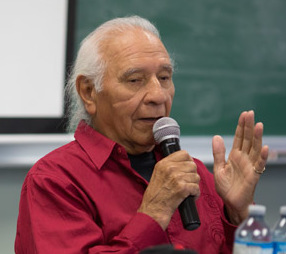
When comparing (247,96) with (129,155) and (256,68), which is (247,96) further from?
(129,155)

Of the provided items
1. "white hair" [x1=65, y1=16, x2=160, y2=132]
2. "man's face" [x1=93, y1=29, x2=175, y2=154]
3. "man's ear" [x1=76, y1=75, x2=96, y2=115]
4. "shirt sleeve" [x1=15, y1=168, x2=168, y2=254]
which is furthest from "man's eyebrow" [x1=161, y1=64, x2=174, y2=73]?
"shirt sleeve" [x1=15, y1=168, x2=168, y2=254]

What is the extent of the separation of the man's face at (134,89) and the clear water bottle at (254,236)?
582 millimetres

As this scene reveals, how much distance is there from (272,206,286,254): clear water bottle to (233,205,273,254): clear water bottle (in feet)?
0.12

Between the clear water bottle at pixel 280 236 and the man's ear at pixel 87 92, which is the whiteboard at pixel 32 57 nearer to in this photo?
the man's ear at pixel 87 92

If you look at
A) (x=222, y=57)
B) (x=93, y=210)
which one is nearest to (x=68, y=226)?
(x=93, y=210)

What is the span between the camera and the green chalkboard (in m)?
3.04

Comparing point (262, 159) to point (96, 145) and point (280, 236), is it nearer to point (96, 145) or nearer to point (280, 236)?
point (280, 236)

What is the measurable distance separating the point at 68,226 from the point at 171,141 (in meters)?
0.39

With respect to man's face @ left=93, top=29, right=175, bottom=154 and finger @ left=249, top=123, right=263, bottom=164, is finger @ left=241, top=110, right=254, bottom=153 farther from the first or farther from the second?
man's face @ left=93, top=29, right=175, bottom=154

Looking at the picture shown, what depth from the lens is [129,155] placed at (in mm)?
1888

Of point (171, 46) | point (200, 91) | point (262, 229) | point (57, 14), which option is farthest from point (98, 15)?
point (262, 229)

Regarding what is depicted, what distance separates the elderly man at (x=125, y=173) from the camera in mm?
1582

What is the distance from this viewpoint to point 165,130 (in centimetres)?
166

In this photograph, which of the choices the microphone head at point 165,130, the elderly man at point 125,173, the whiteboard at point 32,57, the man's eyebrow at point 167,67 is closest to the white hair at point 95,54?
the elderly man at point 125,173
